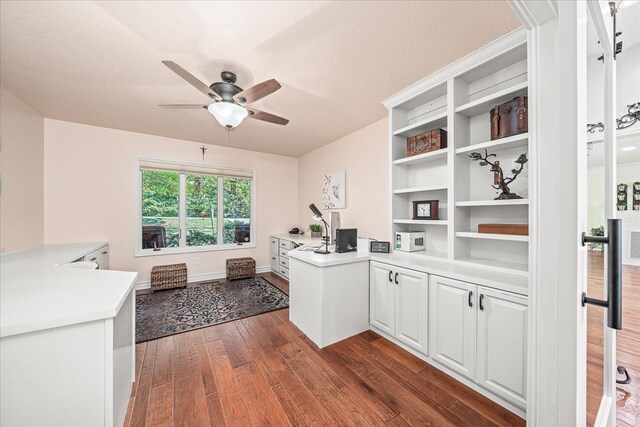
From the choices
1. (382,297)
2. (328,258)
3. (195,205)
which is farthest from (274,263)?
(382,297)

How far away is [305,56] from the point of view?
6.23ft

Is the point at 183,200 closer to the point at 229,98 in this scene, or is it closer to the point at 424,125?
the point at 229,98

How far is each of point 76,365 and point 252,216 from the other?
398cm

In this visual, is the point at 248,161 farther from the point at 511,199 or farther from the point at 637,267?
the point at 637,267

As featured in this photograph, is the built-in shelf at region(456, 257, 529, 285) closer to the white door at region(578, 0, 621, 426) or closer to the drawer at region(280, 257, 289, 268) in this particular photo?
the white door at region(578, 0, 621, 426)

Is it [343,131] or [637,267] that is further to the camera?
[343,131]

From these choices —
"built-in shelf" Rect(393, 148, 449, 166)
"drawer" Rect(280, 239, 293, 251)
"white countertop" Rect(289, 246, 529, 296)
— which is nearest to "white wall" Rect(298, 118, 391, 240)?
"built-in shelf" Rect(393, 148, 449, 166)

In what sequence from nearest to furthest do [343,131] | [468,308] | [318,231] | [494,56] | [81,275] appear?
[81,275] < [468,308] < [494,56] < [343,131] < [318,231]

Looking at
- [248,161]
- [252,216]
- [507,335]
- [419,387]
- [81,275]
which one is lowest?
[419,387]

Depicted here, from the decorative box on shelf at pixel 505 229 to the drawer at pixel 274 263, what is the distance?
11.3 feet

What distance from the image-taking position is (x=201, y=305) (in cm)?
310

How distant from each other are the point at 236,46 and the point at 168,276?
3.44 m

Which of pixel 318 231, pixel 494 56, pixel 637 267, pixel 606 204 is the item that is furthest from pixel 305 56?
pixel 637 267

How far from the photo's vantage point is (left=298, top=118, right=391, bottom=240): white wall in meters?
3.12
